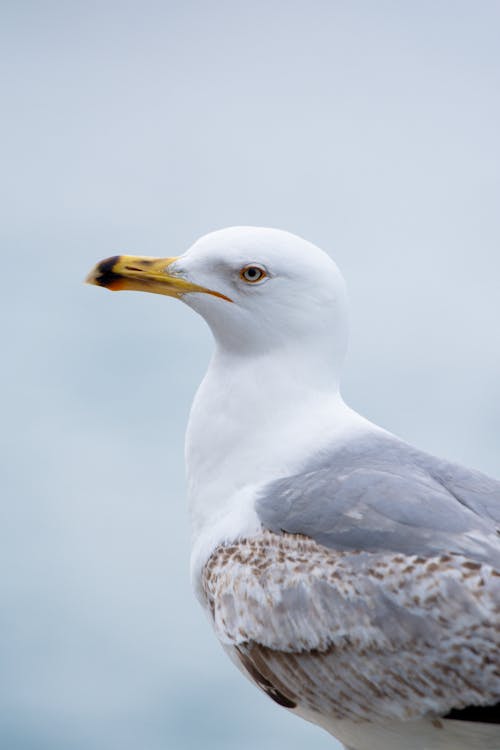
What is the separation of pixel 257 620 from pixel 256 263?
0.84 m

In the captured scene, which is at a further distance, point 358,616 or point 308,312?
point 308,312

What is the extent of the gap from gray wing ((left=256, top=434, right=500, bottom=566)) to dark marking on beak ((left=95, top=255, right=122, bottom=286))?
0.68 m

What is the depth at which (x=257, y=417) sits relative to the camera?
356cm

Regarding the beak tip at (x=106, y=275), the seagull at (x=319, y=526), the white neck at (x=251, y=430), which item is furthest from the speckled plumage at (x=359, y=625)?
the beak tip at (x=106, y=275)

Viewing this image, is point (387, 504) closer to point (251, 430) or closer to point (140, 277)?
point (251, 430)

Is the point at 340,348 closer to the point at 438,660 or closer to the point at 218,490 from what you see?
the point at 218,490

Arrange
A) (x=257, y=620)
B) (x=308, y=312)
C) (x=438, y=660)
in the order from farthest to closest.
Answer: (x=308, y=312) → (x=257, y=620) → (x=438, y=660)

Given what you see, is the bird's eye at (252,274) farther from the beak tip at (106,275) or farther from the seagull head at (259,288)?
the beak tip at (106,275)

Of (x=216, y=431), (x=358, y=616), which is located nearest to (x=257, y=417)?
(x=216, y=431)

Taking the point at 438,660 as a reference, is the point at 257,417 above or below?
above

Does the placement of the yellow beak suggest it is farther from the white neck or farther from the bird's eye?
the white neck

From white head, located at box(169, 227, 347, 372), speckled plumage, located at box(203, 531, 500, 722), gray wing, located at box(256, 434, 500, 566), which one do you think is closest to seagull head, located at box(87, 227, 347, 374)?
Result: white head, located at box(169, 227, 347, 372)

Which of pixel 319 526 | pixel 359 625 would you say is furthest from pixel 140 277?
pixel 359 625

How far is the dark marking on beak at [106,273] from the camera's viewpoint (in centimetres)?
365
